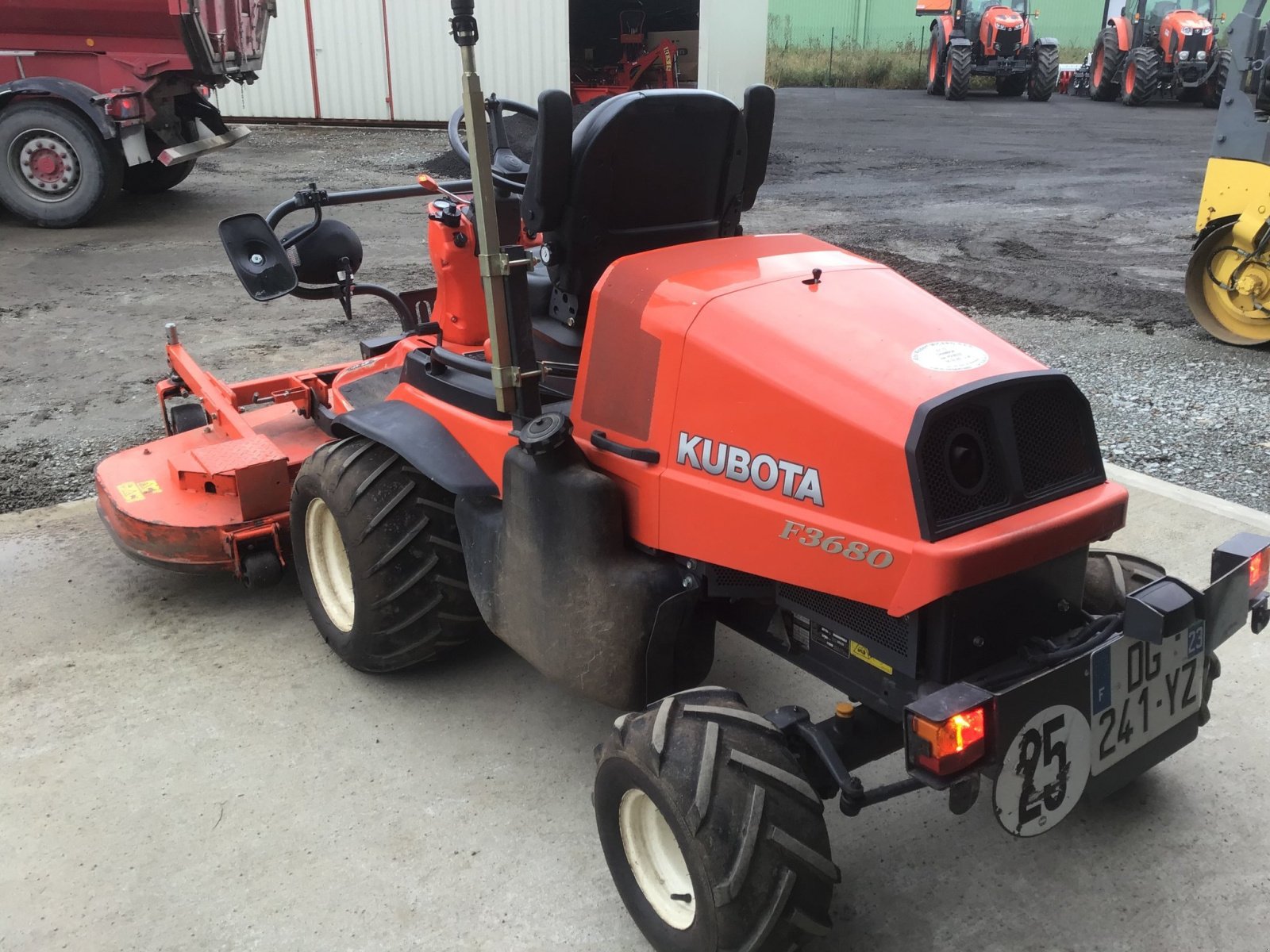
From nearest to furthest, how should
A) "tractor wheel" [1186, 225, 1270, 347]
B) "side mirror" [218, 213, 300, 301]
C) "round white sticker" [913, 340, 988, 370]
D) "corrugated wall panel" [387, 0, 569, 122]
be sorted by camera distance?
"round white sticker" [913, 340, 988, 370]
"side mirror" [218, 213, 300, 301]
"tractor wheel" [1186, 225, 1270, 347]
"corrugated wall panel" [387, 0, 569, 122]

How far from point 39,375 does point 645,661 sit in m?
4.95

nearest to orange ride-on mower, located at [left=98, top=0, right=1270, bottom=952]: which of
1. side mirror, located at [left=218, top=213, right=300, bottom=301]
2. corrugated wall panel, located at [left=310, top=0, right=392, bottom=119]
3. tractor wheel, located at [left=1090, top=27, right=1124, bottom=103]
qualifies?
side mirror, located at [left=218, top=213, right=300, bottom=301]

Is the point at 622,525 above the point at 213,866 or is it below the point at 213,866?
above

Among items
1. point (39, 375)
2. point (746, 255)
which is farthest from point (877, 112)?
point (746, 255)

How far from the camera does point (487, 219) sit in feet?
8.47

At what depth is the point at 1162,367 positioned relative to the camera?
6434mm

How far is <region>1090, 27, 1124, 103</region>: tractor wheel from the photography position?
21.9 meters

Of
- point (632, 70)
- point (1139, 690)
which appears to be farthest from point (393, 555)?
point (632, 70)

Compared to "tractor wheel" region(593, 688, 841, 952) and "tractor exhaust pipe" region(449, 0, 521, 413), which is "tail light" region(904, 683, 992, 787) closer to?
"tractor wheel" region(593, 688, 841, 952)

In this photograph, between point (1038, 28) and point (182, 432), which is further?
point (1038, 28)

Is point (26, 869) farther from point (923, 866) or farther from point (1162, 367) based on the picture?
point (1162, 367)

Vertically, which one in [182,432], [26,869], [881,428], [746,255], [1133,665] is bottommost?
[26,869]

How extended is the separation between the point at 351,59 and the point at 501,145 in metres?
12.9

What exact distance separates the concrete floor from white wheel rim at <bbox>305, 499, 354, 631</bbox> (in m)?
0.15
